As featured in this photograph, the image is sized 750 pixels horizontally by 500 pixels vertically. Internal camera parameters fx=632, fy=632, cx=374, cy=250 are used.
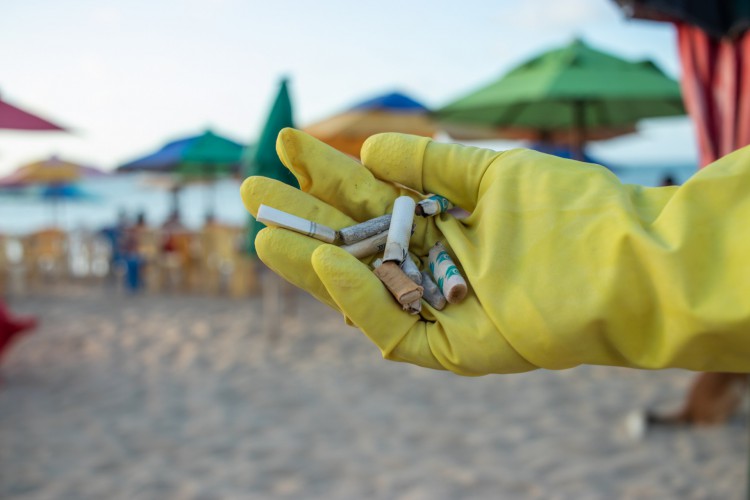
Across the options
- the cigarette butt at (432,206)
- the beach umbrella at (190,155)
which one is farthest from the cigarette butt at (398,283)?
the beach umbrella at (190,155)

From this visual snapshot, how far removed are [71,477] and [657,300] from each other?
3183 mm

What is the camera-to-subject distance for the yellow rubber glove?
0.86 m

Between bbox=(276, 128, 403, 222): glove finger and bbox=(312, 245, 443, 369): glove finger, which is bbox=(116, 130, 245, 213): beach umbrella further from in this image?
bbox=(312, 245, 443, 369): glove finger

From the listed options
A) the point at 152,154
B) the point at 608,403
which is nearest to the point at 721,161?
the point at 608,403

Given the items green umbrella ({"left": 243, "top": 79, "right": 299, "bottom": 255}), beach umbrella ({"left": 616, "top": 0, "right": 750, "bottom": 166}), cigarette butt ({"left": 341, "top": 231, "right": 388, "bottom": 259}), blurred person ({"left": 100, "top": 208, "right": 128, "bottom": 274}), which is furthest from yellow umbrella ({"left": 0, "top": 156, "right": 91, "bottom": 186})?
cigarette butt ({"left": 341, "top": 231, "right": 388, "bottom": 259})

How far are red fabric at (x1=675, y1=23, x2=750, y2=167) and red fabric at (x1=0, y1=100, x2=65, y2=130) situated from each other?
337 centimetres

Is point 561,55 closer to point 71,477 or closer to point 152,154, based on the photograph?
point 71,477

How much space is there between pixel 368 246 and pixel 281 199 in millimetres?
163


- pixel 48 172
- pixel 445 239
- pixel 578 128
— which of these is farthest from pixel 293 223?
pixel 48 172

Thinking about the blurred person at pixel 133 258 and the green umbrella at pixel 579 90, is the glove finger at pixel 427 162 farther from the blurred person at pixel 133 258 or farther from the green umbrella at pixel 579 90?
the blurred person at pixel 133 258

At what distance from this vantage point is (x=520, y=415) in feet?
12.6

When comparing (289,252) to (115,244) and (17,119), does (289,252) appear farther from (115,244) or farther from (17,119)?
(115,244)

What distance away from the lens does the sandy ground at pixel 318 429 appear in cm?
307

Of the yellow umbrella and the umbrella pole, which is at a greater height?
the umbrella pole
